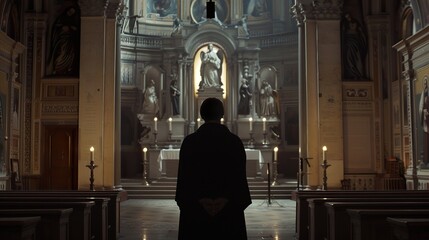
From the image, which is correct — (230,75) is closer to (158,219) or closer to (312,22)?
(312,22)

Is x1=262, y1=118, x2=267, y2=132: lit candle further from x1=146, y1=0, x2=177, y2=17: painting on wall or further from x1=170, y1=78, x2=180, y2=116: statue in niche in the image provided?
x1=146, y1=0, x2=177, y2=17: painting on wall

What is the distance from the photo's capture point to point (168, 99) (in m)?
26.9

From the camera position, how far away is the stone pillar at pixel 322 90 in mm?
18969

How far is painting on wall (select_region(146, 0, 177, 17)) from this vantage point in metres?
29.4

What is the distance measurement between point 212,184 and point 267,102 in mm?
21698

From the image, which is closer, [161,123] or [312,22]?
[312,22]

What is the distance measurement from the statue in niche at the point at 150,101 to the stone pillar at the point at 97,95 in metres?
7.37

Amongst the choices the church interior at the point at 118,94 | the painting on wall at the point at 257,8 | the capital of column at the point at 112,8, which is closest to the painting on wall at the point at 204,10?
the painting on wall at the point at 257,8

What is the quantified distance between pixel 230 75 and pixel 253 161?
213 inches

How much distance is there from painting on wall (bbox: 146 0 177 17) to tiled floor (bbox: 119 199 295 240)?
12.2 meters

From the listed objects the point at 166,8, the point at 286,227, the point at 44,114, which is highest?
the point at 166,8

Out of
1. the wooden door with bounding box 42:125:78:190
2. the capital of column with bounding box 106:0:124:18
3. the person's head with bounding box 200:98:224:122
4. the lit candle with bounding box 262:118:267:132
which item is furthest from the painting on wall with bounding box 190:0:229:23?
the person's head with bounding box 200:98:224:122

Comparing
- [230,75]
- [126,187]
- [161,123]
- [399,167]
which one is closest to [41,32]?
[126,187]

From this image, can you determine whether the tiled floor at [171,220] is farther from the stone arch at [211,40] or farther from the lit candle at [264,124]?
the stone arch at [211,40]
